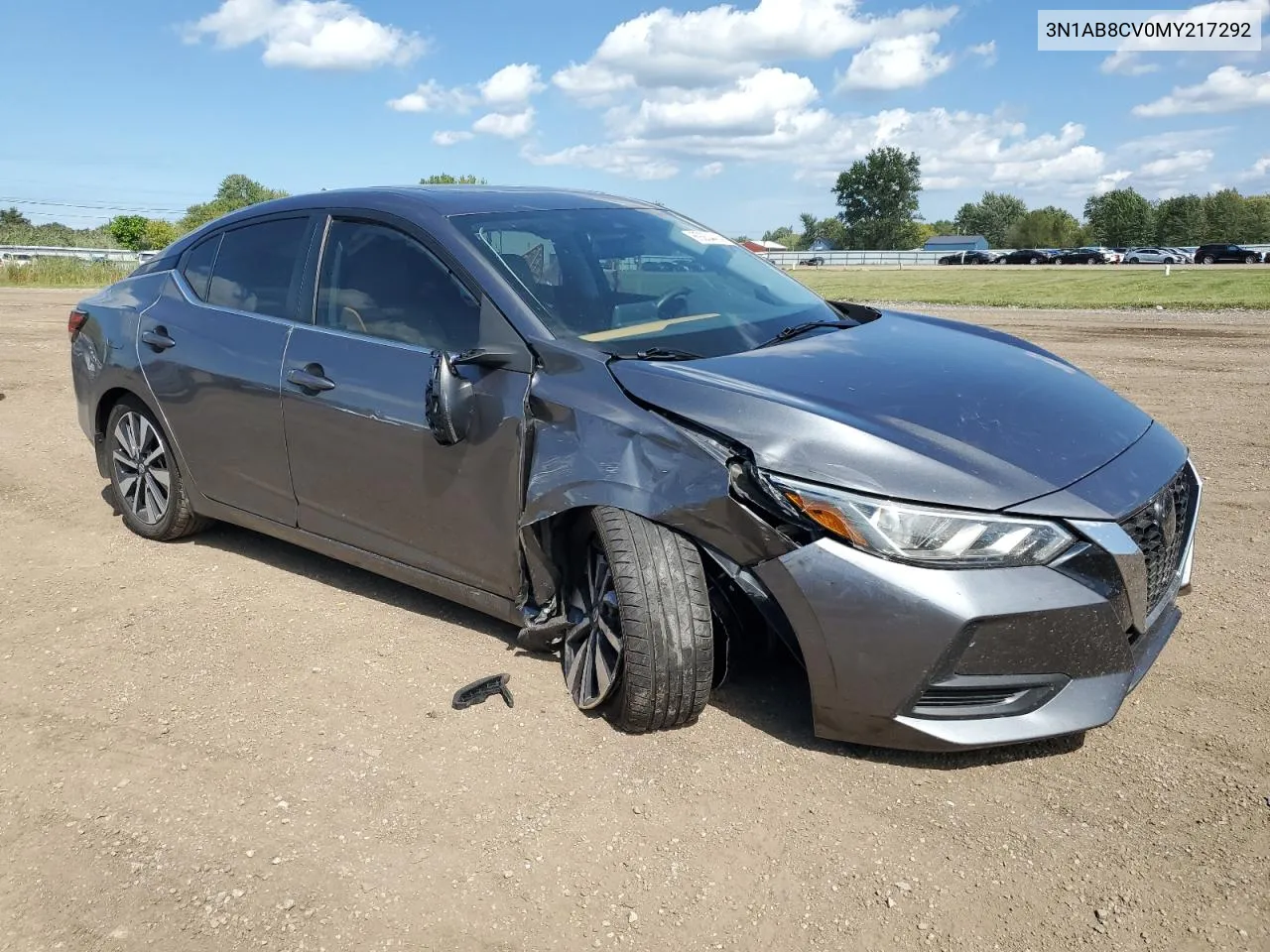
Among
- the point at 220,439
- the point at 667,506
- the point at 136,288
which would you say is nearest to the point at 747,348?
the point at 667,506

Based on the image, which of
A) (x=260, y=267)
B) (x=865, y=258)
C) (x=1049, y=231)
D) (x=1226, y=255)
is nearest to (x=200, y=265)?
(x=260, y=267)

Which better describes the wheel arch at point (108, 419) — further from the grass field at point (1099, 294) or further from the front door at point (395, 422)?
the grass field at point (1099, 294)

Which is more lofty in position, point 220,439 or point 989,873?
point 220,439

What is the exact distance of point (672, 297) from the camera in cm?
401

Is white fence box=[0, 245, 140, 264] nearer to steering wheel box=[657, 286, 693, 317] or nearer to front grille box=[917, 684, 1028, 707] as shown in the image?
steering wheel box=[657, 286, 693, 317]

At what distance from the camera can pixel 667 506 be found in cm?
318

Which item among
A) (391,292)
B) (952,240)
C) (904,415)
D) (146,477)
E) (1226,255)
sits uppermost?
(952,240)

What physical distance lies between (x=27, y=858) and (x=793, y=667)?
7.87ft

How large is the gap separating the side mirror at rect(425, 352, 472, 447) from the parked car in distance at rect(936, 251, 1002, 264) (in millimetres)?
73572

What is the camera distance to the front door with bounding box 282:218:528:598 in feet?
12.0

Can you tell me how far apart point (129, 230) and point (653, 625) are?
92.4 meters

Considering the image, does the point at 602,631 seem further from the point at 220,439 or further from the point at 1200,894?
the point at 220,439

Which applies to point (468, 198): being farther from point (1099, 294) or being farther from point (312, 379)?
point (1099, 294)

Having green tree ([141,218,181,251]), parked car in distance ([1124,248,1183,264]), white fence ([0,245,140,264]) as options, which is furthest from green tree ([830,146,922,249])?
white fence ([0,245,140,264])
